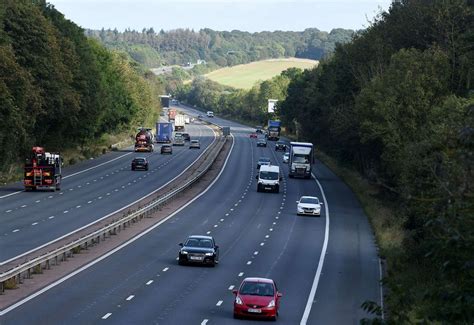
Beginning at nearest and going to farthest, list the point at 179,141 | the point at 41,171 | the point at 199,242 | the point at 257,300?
the point at 257,300
the point at 199,242
the point at 41,171
the point at 179,141

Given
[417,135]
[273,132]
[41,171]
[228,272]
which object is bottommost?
[273,132]

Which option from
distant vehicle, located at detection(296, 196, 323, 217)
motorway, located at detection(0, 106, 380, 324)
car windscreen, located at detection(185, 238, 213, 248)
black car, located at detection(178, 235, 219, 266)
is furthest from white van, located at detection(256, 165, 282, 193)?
car windscreen, located at detection(185, 238, 213, 248)

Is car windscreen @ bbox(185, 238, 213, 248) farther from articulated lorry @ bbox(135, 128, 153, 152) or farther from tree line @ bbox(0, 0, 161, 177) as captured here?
articulated lorry @ bbox(135, 128, 153, 152)

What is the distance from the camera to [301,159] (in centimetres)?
10038

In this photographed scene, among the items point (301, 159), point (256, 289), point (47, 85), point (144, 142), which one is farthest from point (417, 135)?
point (144, 142)

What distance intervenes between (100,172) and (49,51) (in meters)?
11.9

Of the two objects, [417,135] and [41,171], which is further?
[41,171]

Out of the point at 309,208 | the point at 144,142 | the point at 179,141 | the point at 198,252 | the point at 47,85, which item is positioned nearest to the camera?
the point at 198,252

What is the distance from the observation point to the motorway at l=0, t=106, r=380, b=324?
107 feet

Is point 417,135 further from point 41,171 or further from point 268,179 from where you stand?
point 41,171

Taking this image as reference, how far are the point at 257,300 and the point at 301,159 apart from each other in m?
68.2

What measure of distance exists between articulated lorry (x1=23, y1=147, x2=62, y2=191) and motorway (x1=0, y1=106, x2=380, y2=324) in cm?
352

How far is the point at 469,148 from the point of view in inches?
625

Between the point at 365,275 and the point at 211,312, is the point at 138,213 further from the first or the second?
the point at 211,312
